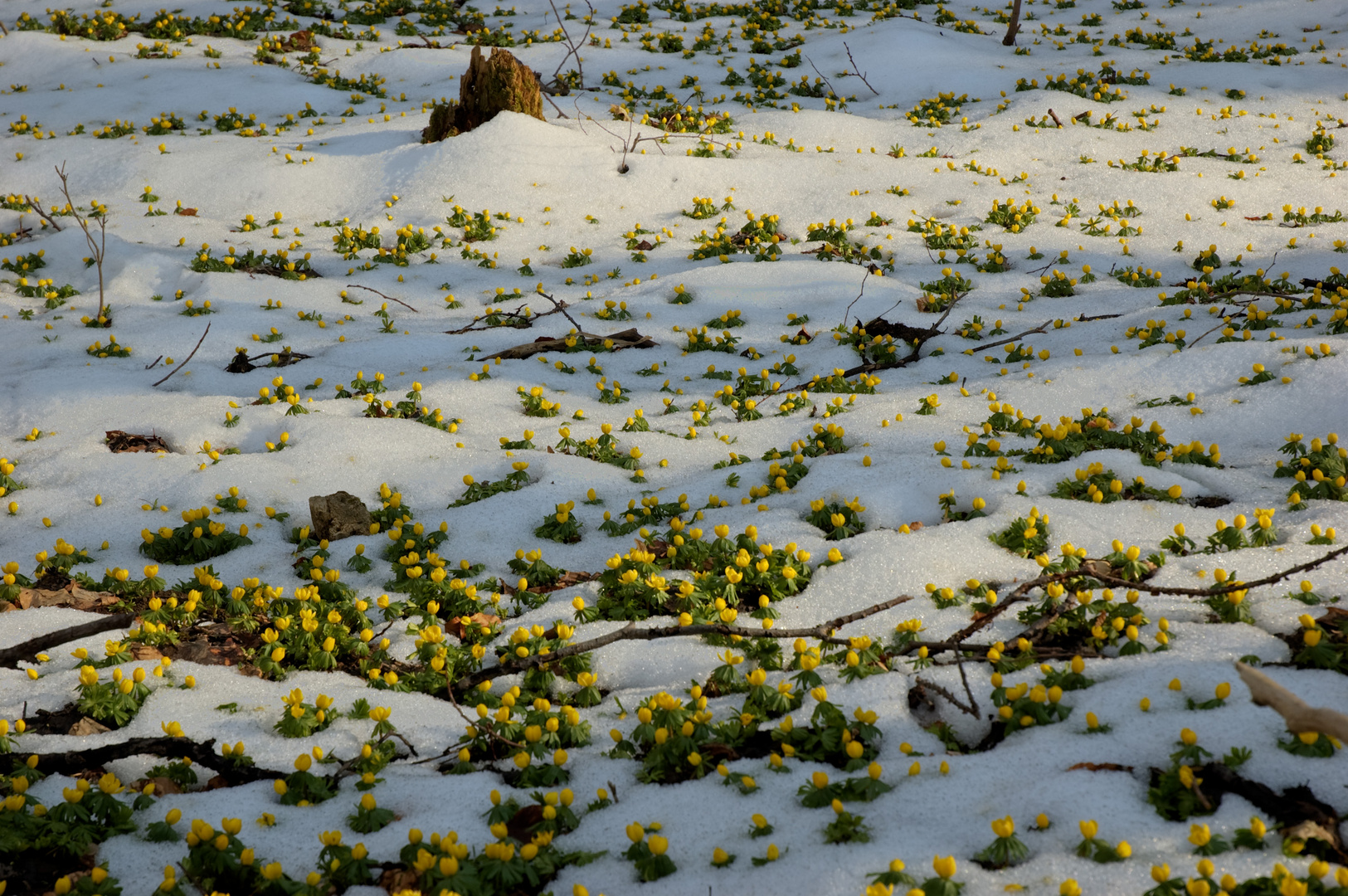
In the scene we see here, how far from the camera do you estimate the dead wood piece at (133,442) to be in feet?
22.1

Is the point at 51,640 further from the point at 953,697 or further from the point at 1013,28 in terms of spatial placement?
the point at 1013,28

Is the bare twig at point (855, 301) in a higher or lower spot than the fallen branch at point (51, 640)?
higher

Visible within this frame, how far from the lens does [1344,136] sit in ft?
42.0

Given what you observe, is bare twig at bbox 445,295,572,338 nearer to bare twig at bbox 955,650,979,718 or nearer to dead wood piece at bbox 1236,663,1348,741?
bare twig at bbox 955,650,979,718

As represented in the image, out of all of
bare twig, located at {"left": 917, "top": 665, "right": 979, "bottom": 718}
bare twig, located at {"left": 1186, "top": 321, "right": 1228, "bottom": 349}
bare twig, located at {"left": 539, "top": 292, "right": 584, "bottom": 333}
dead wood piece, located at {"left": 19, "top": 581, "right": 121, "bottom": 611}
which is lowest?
dead wood piece, located at {"left": 19, "top": 581, "right": 121, "bottom": 611}

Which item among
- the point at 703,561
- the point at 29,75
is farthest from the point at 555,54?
the point at 703,561

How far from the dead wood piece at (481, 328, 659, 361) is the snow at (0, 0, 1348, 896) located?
0.20m

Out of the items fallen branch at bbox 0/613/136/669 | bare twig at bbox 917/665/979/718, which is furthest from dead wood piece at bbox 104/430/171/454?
bare twig at bbox 917/665/979/718

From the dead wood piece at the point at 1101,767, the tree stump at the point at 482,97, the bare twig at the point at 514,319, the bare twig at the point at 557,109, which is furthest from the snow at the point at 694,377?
the tree stump at the point at 482,97

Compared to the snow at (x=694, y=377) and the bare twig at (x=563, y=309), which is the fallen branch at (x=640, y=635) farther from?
the bare twig at (x=563, y=309)

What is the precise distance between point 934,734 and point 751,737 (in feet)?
2.50

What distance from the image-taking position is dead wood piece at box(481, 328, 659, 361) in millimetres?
8508

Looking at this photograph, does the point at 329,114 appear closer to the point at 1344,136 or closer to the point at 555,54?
the point at 555,54

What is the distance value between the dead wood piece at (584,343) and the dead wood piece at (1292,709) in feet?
21.5
